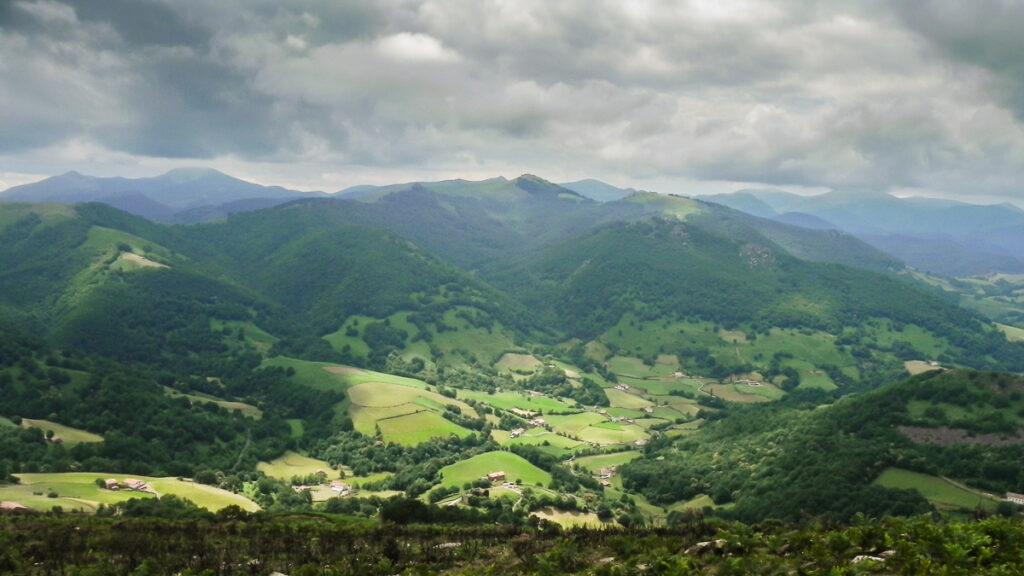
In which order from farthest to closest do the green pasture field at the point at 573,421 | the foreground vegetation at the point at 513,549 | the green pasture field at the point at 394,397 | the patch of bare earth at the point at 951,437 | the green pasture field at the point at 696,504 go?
the green pasture field at the point at 573,421 → the green pasture field at the point at 394,397 → the green pasture field at the point at 696,504 → the patch of bare earth at the point at 951,437 → the foreground vegetation at the point at 513,549

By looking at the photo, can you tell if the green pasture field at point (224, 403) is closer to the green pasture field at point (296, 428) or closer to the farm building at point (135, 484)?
the green pasture field at point (296, 428)

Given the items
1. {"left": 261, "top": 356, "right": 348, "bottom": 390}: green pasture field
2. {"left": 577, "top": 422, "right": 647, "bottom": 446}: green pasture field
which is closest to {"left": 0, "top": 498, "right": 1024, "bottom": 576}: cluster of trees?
{"left": 577, "top": 422, "right": 647, "bottom": 446}: green pasture field

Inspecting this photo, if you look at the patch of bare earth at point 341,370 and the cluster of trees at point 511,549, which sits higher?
the cluster of trees at point 511,549

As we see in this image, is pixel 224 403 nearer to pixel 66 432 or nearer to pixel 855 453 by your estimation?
pixel 66 432

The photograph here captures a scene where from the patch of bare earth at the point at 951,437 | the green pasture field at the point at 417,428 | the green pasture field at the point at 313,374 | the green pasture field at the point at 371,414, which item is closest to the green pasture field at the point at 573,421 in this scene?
the green pasture field at the point at 417,428

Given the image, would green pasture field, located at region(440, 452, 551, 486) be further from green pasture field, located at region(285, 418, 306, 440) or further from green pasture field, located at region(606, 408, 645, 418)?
green pasture field, located at region(606, 408, 645, 418)

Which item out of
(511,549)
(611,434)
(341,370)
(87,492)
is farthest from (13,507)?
(611,434)
